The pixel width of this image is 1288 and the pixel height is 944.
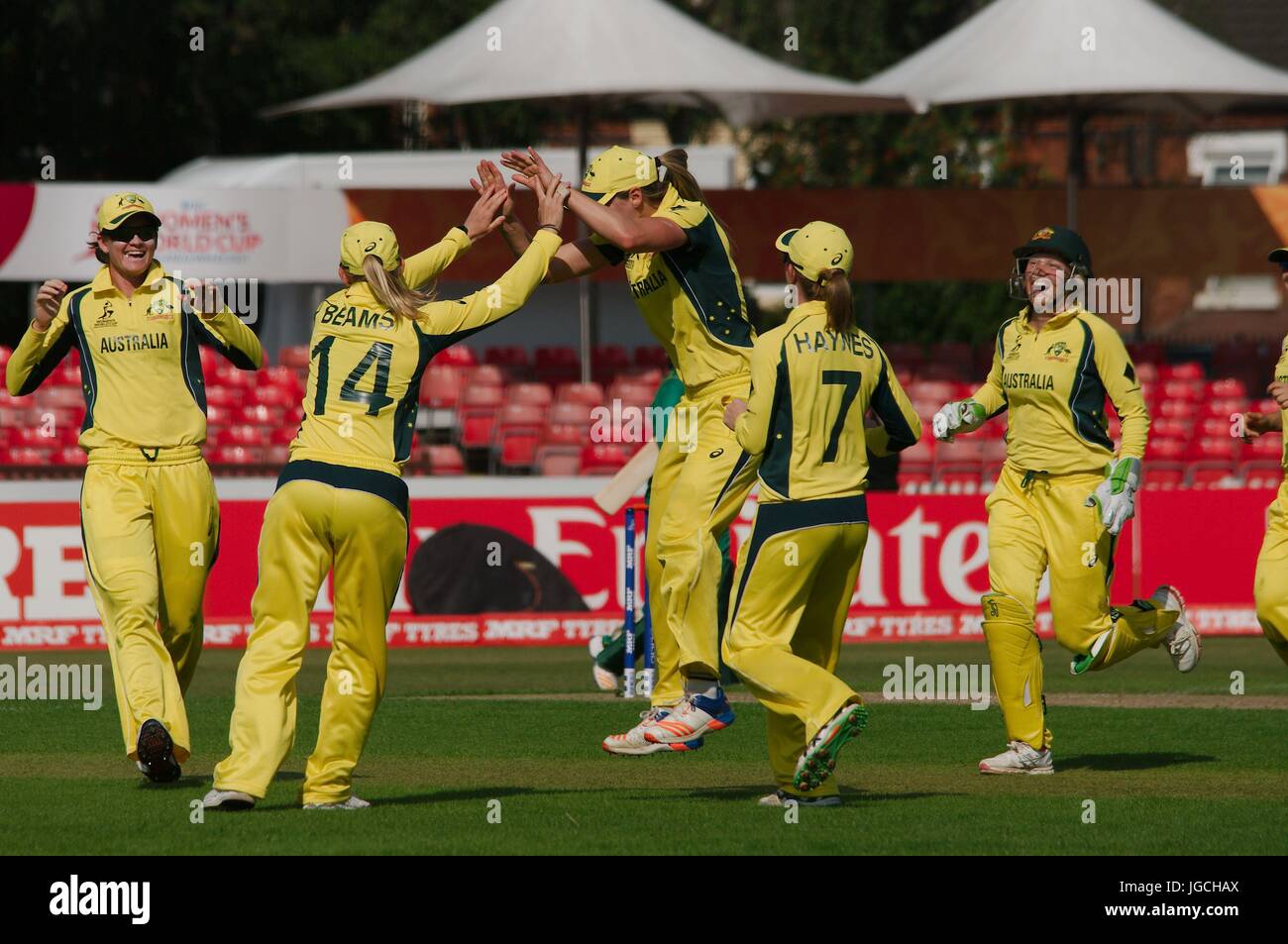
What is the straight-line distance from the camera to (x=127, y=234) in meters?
9.53

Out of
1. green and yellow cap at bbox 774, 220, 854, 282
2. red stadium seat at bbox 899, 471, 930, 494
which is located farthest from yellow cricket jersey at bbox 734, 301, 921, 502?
red stadium seat at bbox 899, 471, 930, 494

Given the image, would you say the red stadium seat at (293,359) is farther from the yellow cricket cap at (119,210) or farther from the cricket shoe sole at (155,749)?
the cricket shoe sole at (155,749)

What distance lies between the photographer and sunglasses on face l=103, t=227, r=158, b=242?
31.2 feet

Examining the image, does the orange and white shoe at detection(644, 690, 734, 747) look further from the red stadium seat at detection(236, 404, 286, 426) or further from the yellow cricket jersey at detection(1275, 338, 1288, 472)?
the red stadium seat at detection(236, 404, 286, 426)

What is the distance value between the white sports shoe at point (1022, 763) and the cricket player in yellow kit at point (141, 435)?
3553 millimetres

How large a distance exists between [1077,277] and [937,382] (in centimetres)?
1465

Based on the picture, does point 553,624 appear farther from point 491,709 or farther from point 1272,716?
point 1272,716

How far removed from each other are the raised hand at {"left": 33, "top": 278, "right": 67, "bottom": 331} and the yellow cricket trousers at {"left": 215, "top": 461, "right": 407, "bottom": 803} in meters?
1.74

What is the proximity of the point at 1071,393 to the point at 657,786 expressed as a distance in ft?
8.56

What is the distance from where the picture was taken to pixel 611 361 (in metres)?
26.0

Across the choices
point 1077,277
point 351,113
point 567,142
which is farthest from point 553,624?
point 567,142

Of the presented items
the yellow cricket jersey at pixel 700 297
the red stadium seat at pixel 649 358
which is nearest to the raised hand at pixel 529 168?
the yellow cricket jersey at pixel 700 297

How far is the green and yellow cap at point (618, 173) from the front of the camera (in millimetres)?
9664

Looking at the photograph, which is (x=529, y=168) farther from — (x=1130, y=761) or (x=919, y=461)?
(x=919, y=461)
